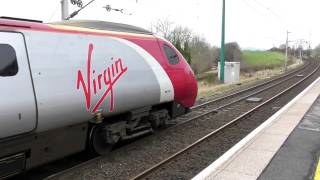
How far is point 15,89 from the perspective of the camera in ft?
21.9

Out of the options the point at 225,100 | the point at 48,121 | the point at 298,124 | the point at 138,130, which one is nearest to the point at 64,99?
the point at 48,121

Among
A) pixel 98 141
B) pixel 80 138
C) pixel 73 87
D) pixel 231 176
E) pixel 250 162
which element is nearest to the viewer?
pixel 231 176

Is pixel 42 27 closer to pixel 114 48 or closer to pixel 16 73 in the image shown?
pixel 16 73

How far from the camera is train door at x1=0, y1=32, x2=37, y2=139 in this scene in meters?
6.50

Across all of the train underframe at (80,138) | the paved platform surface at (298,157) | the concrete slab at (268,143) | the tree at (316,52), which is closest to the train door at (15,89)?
the train underframe at (80,138)

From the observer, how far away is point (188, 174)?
8.46 m

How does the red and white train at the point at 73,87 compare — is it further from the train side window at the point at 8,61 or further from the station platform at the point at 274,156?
the station platform at the point at 274,156

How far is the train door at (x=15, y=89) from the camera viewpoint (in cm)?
650

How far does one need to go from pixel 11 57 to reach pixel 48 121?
4.02 ft

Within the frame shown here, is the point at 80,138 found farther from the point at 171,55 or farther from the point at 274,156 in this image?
the point at 171,55

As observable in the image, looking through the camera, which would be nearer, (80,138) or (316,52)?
(80,138)

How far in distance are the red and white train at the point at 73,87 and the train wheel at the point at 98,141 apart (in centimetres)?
2

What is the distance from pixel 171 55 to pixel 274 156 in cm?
449

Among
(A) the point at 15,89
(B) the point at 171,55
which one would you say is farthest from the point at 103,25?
(A) the point at 15,89
